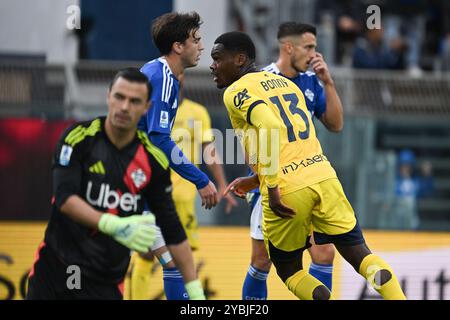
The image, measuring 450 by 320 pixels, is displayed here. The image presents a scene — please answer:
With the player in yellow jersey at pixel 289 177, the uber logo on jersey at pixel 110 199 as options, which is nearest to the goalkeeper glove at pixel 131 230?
the uber logo on jersey at pixel 110 199

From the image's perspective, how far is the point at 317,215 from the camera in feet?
24.4

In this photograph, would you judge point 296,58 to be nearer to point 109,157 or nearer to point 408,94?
point 109,157

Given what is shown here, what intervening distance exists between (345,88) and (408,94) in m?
1.16

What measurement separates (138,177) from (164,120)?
178cm

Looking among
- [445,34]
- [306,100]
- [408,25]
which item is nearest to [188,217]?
[306,100]

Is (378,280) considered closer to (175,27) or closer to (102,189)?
(102,189)

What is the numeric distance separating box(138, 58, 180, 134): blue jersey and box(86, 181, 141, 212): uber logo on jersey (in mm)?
1741

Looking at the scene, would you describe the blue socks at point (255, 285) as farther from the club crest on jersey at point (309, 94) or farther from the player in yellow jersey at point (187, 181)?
the club crest on jersey at point (309, 94)

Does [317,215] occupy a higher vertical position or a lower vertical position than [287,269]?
higher

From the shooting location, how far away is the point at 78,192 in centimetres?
604

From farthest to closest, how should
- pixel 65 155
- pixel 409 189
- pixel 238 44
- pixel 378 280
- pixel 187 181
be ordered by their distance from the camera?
pixel 409 189 < pixel 187 181 < pixel 238 44 < pixel 378 280 < pixel 65 155

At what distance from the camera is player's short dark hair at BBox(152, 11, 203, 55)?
322 inches

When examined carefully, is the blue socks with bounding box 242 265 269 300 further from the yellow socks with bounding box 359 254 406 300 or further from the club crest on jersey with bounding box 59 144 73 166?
the club crest on jersey with bounding box 59 144 73 166
